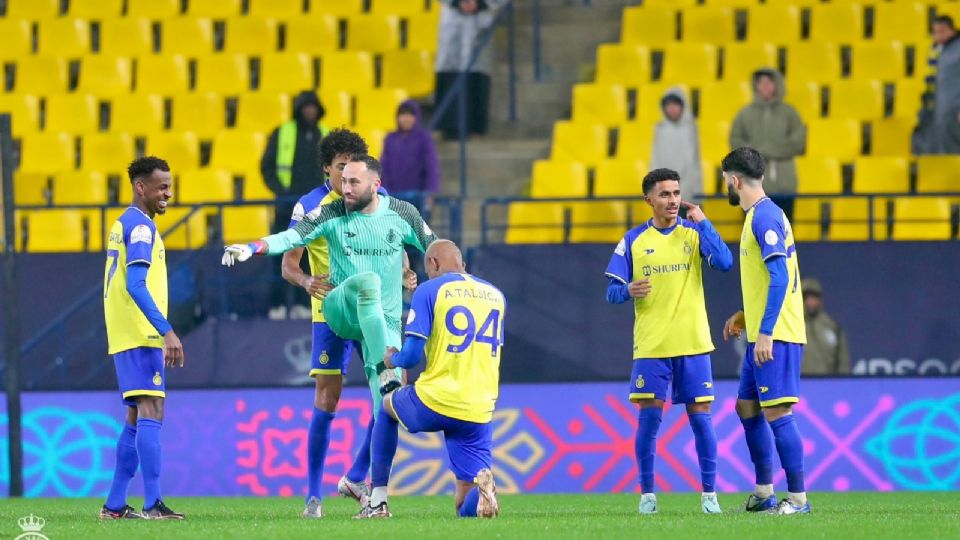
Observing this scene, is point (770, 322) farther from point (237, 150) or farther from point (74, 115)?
point (74, 115)

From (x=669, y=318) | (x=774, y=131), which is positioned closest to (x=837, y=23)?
(x=774, y=131)

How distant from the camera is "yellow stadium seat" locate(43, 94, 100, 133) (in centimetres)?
2034

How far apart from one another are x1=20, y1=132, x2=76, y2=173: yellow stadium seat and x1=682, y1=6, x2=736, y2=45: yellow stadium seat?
21.6 ft

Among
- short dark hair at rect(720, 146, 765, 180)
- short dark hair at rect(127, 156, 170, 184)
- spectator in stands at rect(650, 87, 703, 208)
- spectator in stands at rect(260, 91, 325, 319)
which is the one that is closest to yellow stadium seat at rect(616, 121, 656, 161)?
spectator in stands at rect(650, 87, 703, 208)

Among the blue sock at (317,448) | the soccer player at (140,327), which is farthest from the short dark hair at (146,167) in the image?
the blue sock at (317,448)

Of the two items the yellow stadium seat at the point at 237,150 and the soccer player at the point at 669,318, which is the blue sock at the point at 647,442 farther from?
the yellow stadium seat at the point at 237,150

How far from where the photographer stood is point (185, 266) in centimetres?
1681

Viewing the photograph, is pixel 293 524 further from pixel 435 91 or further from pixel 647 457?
pixel 435 91

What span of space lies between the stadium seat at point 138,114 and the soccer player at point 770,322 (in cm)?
1024

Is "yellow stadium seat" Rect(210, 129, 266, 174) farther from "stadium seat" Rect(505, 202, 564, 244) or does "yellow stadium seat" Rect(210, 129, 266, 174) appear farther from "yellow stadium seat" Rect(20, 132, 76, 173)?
"stadium seat" Rect(505, 202, 564, 244)

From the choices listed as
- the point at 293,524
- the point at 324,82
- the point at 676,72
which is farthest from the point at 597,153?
the point at 293,524

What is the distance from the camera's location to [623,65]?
19.8 metres

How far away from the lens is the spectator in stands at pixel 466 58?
62.9 feet

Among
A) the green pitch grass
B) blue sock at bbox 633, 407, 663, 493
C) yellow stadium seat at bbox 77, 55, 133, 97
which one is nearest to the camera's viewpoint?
the green pitch grass
